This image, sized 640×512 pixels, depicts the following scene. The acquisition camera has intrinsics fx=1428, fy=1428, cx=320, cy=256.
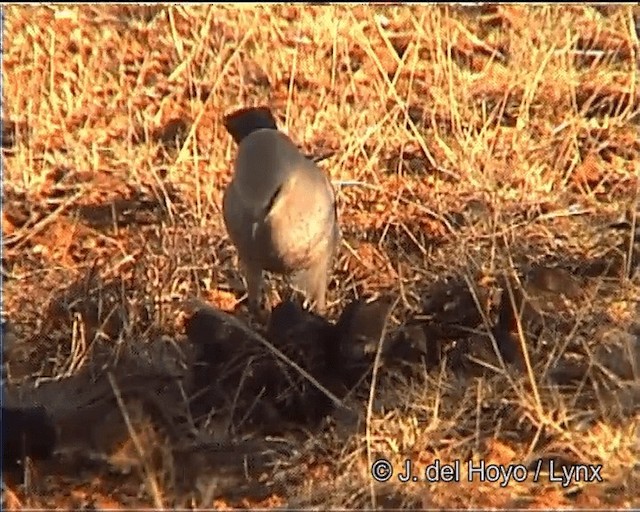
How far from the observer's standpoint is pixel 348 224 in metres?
6.50

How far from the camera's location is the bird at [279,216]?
516 centimetres

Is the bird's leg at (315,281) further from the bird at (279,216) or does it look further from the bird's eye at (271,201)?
the bird's eye at (271,201)

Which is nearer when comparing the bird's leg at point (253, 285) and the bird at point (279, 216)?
the bird at point (279, 216)

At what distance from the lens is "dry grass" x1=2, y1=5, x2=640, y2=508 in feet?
14.4

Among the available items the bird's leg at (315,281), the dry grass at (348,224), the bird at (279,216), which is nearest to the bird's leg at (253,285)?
the bird at (279,216)

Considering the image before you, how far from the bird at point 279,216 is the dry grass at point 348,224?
368 millimetres

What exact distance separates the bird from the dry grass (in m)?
0.37

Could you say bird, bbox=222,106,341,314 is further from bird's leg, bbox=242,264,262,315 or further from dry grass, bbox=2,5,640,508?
dry grass, bbox=2,5,640,508

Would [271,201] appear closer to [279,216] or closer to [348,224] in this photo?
[279,216]

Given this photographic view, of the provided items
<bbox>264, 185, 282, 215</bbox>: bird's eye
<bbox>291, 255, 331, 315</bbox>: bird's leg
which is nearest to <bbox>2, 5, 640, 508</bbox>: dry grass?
<bbox>291, 255, 331, 315</bbox>: bird's leg

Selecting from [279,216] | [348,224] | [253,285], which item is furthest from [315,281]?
[348,224]

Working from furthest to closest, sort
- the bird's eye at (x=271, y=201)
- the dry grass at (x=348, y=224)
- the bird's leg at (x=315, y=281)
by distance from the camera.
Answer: the bird's leg at (x=315, y=281) → the bird's eye at (x=271, y=201) → the dry grass at (x=348, y=224)

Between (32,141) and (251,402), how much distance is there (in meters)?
2.83

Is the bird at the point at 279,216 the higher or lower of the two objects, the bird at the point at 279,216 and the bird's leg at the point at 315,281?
the higher
